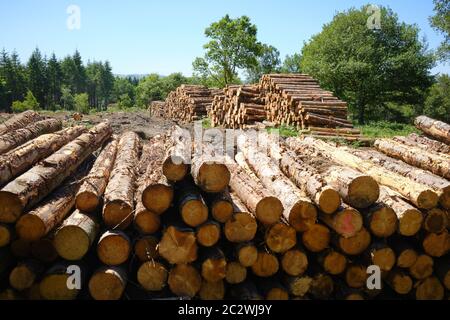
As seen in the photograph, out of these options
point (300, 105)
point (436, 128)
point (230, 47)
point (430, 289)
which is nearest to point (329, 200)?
point (430, 289)

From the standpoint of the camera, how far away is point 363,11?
1065 inches

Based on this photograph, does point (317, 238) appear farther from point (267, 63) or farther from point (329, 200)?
point (267, 63)

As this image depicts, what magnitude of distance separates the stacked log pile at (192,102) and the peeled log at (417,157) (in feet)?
37.4

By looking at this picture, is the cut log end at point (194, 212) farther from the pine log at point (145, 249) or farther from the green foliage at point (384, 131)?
the green foliage at point (384, 131)

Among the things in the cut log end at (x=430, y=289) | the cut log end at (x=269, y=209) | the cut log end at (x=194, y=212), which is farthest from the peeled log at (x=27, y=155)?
the cut log end at (x=430, y=289)

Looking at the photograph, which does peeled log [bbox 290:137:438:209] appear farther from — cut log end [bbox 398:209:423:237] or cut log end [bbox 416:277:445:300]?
cut log end [bbox 416:277:445:300]

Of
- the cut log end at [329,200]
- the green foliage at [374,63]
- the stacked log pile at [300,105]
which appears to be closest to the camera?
the cut log end at [329,200]

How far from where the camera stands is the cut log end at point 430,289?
4707 mm

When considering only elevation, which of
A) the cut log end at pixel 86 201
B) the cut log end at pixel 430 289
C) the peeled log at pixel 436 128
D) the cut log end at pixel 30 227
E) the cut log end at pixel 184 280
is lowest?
the cut log end at pixel 430 289

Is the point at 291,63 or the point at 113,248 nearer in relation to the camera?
the point at 113,248

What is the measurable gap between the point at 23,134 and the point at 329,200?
6.29m

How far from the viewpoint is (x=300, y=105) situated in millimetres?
11633

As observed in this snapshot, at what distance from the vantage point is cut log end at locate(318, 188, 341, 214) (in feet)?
14.4

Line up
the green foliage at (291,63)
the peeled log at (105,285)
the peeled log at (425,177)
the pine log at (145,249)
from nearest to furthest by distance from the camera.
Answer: the peeled log at (105,285)
the pine log at (145,249)
the peeled log at (425,177)
the green foliage at (291,63)
